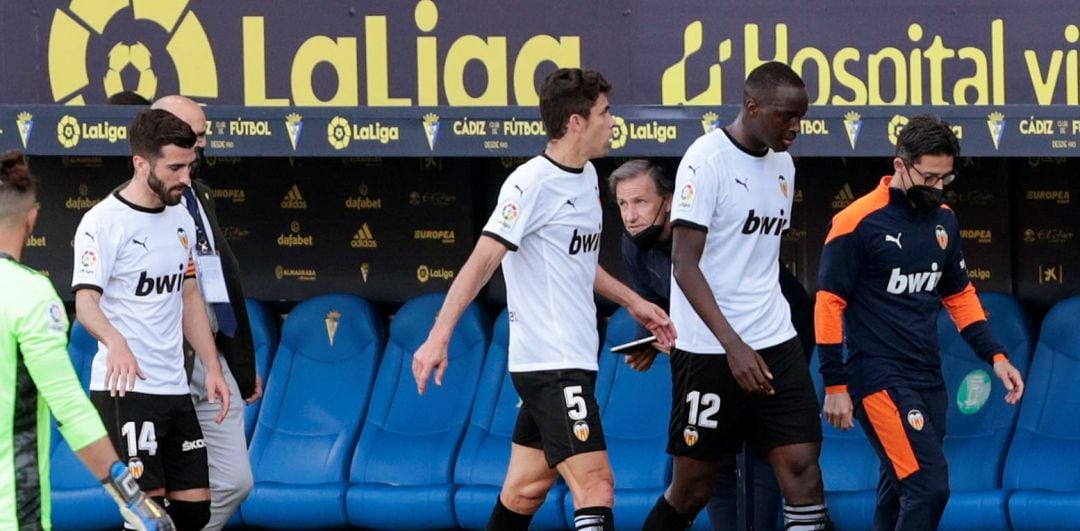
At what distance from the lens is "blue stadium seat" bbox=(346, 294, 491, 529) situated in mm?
8164

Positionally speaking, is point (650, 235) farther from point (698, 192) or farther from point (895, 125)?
point (895, 125)

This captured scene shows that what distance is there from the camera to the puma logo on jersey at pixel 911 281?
6586 mm

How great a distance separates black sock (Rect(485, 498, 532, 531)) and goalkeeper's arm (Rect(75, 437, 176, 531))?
1602 mm

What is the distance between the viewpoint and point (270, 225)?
9312 mm

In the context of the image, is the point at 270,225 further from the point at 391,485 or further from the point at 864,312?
the point at 864,312

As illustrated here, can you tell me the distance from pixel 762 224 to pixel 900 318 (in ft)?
2.52

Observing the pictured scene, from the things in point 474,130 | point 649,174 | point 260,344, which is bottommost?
point 260,344

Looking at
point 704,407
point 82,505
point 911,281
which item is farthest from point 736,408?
point 82,505

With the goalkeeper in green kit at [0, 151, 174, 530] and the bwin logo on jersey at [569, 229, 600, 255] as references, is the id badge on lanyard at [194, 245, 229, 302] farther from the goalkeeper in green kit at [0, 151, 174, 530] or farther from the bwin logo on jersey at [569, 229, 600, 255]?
the goalkeeper in green kit at [0, 151, 174, 530]

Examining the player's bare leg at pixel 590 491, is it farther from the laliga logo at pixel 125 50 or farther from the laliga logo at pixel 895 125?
the laliga logo at pixel 125 50

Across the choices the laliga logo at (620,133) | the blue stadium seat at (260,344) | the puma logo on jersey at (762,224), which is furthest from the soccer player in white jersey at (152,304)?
the blue stadium seat at (260,344)

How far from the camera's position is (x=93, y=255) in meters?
6.23

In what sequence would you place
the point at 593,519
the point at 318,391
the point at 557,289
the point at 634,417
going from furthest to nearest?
the point at 318,391 → the point at 634,417 → the point at 557,289 → the point at 593,519

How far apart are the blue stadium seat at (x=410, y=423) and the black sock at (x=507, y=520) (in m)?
2.01
